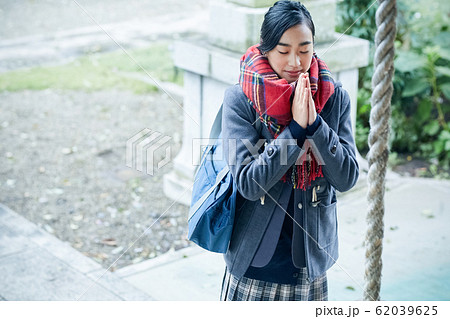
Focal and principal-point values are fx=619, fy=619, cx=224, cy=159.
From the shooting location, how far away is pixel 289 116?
174cm

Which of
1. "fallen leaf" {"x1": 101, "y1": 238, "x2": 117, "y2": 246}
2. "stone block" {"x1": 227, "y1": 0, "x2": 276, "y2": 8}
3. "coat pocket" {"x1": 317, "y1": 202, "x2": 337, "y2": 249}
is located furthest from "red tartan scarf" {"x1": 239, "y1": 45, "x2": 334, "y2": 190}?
"fallen leaf" {"x1": 101, "y1": 238, "x2": 117, "y2": 246}

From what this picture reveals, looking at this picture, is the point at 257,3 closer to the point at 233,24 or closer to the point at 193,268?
the point at 233,24

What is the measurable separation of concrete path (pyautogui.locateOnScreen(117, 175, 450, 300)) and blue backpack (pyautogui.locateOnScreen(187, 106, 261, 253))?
77cm

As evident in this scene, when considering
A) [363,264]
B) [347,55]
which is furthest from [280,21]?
[347,55]

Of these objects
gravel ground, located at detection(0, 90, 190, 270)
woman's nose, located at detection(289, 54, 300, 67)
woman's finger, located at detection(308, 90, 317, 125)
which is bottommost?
gravel ground, located at detection(0, 90, 190, 270)

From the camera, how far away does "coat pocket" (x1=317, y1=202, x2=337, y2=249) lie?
189cm

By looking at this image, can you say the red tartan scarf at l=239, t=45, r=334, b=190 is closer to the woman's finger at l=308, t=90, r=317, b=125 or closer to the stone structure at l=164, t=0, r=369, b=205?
the woman's finger at l=308, t=90, r=317, b=125

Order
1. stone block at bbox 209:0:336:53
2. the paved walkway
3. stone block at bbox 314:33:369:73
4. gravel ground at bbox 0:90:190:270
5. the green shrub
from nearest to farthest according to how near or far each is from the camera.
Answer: the paved walkway, stone block at bbox 209:0:336:53, stone block at bbox 314:33:369:73, gravel ground at bbox 0:90:190:270, the green shrub

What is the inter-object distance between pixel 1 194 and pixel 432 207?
3.05 metres

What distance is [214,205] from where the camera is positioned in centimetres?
188

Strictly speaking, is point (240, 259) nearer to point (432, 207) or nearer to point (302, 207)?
point (302, 207)

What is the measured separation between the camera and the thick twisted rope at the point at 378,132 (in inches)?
67.4
